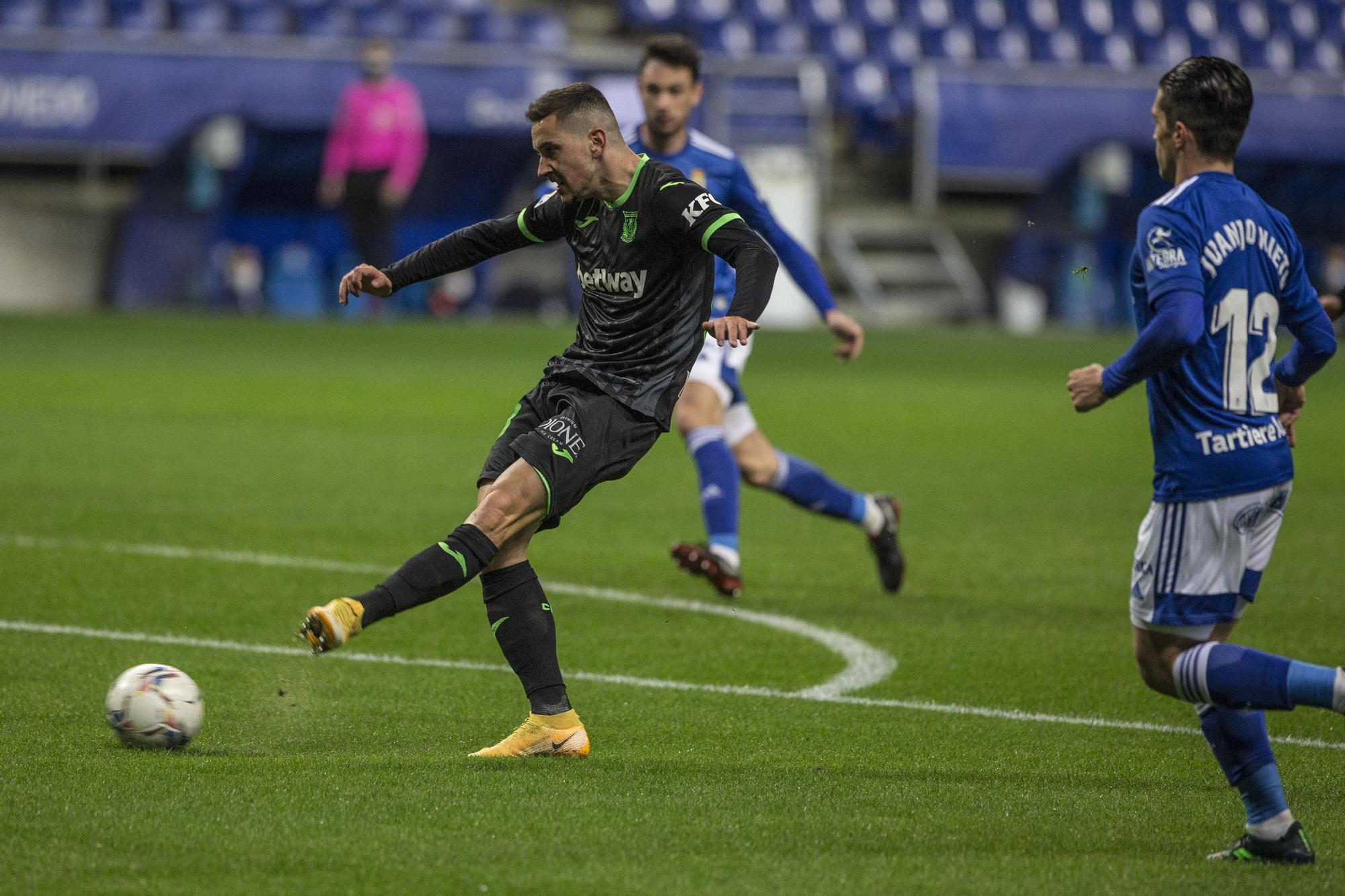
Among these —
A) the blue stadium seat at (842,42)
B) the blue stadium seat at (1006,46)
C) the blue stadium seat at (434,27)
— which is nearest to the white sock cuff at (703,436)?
the blue stadium seat at (434,27)

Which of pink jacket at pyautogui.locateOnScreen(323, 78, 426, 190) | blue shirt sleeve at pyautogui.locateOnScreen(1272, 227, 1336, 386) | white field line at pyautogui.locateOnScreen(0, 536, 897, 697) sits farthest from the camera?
pink jacket at pyautogui.locateOnScreen(323, 78, 426, 190)

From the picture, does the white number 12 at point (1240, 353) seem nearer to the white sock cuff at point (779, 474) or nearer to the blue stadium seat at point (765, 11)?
the white sock cuff at point (779, 474)

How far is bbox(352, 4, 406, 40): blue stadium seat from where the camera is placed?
23.8 m

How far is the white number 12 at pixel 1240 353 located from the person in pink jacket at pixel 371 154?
17.1 m

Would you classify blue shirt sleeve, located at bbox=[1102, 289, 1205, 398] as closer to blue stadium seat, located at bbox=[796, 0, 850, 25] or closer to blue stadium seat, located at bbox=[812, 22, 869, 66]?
blue stadium seat, located at bbox=[812, 22, 869, 66]

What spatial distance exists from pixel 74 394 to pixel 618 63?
10.0 metres

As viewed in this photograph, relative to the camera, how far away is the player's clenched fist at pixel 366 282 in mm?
4938

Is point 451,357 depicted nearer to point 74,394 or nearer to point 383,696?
point 74,394

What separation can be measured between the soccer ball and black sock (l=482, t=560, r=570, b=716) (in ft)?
2.56

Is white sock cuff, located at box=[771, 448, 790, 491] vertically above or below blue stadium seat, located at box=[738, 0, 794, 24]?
below

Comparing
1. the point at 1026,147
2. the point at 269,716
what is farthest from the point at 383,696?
the point at 1026,147

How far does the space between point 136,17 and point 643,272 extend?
19777 mm

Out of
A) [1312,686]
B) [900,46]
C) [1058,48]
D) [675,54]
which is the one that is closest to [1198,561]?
[1312,686]

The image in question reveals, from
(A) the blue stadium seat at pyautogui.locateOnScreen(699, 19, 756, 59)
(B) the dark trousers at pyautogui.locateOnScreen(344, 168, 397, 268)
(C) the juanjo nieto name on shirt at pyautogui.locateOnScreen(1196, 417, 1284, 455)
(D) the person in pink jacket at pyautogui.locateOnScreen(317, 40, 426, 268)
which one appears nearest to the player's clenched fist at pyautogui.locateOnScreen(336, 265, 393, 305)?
(C) the juanjo nieto name on shirt at pyautogui.locateOnScreen(1196, 417, 1284, 455)
